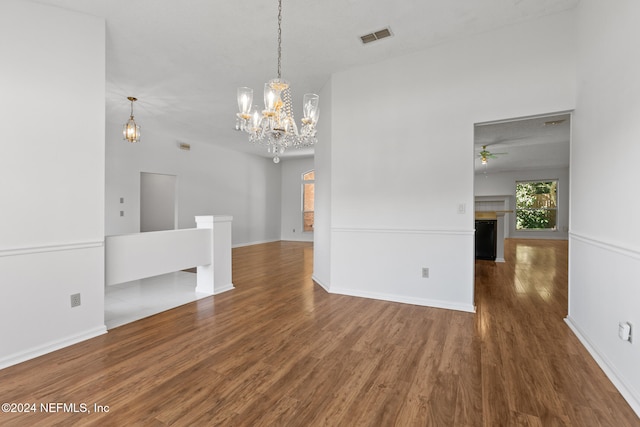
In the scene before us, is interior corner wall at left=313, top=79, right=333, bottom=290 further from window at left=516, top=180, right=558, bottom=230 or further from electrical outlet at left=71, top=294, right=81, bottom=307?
window at left=516, top=180, right=558, bottom=230

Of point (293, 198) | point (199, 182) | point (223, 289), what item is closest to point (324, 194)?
point (223, 289)

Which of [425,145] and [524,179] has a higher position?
[524,179]

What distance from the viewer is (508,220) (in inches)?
441

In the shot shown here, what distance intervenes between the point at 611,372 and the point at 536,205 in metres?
10.9

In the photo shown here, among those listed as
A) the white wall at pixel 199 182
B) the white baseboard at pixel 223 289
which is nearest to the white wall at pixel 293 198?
the white wall at pixel 199 182

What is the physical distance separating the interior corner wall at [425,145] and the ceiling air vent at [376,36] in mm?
504

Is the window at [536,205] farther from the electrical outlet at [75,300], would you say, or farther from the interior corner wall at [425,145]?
the electrical outlet at [75,300]

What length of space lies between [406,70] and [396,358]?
10.3ft

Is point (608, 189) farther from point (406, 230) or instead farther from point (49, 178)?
point (49, 178)

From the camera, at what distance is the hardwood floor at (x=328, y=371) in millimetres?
1604

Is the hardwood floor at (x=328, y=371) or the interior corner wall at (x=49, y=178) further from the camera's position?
the interior corner wall at (x=49, y=178)

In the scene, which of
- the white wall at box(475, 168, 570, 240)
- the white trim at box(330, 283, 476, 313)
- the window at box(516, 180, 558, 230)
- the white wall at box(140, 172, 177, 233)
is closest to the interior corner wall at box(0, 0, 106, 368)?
the white trim at box(330, 283, 476, 313)

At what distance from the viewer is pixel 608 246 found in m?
2.05

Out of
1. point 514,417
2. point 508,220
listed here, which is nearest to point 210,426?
point 514,417
